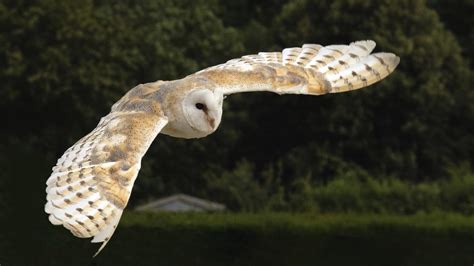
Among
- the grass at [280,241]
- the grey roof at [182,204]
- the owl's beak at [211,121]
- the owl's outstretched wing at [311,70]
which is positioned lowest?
the grass at [280,241]

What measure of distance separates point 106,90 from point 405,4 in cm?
922

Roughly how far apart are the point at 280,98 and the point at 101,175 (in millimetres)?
30240

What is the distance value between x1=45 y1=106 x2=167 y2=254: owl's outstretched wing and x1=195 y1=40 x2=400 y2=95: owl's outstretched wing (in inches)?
58.2

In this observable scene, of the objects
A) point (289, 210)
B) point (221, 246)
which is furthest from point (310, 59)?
point (289, 210)

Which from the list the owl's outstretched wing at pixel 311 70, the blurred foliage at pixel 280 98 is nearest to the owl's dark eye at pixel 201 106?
the owl's outstretched wing at pixel 311 70

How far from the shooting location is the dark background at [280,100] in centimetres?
3766

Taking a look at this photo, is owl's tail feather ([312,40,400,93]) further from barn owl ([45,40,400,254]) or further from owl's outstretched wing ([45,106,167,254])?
owl's outstretched wing ([45,106,167,254])

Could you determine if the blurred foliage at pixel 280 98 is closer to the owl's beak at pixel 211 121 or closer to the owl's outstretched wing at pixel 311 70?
the owl's outstretched wing at pixel 311 70

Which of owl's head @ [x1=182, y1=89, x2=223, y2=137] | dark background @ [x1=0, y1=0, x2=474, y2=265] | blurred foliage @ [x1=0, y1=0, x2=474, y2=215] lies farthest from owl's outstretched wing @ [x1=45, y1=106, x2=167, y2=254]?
blurred foliage @ [x1=0, y1=0, x2=474, y2=215]

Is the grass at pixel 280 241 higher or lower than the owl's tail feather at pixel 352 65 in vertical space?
lower

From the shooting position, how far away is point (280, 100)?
149 feet

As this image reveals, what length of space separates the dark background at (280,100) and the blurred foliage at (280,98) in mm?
40

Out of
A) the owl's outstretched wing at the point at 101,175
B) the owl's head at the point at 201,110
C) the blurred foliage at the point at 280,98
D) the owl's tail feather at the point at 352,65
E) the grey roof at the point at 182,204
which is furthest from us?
the blurred foliage at the point at 280,98

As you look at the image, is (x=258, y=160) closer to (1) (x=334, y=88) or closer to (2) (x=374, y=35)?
(2) (x=374, y=35)
